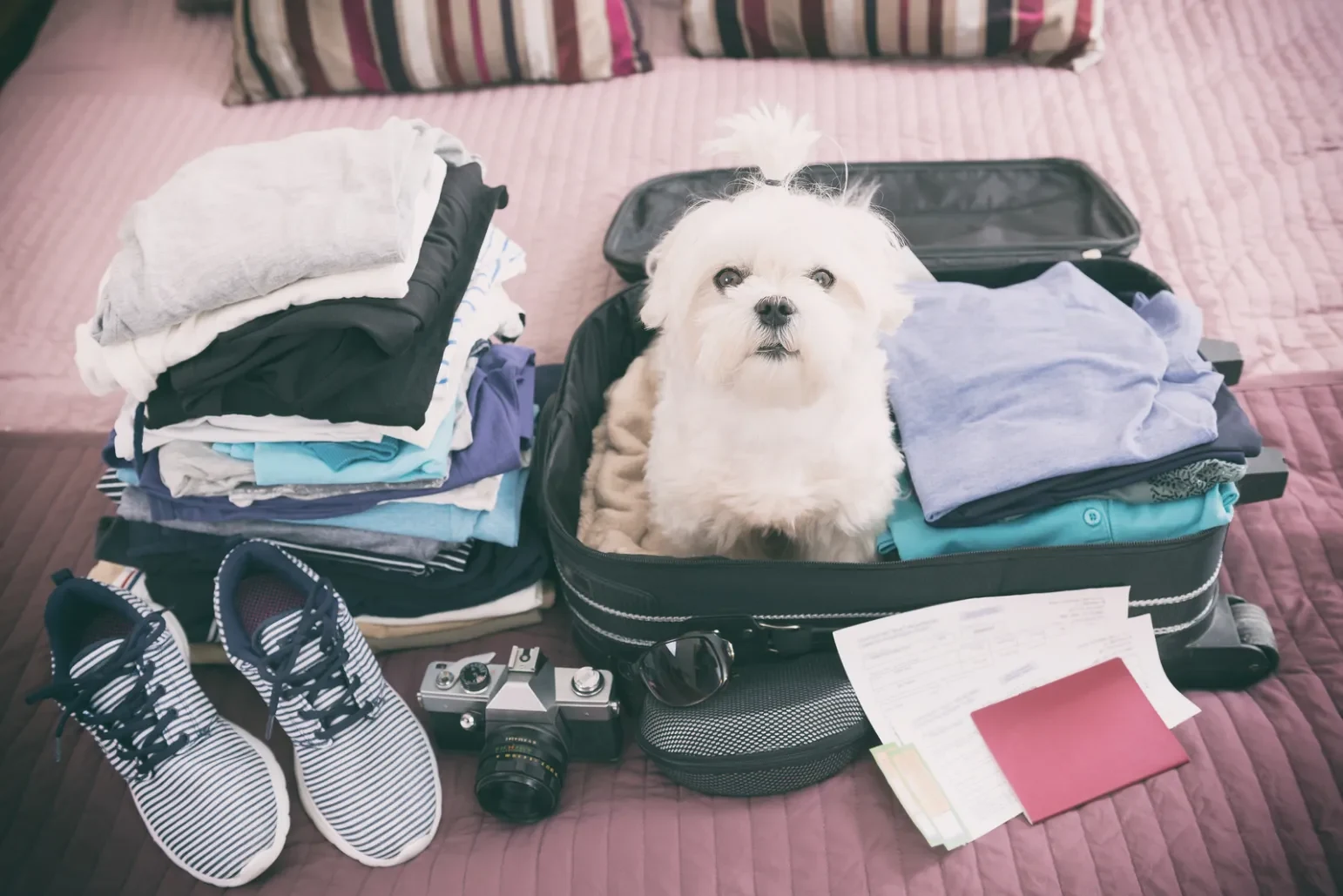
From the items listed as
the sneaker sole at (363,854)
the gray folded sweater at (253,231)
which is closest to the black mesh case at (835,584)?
the sneaker sole at (363,854)

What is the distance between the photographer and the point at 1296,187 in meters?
1.57

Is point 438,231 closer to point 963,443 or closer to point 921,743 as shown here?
point 963,443

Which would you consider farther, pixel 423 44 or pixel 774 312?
pixel 423 44

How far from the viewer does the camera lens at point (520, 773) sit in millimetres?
944

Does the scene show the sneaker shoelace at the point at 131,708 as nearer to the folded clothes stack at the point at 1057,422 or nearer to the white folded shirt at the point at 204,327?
the white folded shirt at the point at 204,327

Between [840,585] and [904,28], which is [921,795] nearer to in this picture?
A: [840,585]

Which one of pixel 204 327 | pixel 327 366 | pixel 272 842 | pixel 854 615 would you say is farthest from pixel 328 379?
pixel 854 615

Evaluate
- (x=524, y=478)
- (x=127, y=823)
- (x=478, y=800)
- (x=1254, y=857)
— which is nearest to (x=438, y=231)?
(x=524, y=478)

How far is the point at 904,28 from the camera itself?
1804 millimetres

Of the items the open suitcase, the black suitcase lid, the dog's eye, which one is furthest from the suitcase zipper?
the black suitcase lid

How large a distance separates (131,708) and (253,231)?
0.55 m

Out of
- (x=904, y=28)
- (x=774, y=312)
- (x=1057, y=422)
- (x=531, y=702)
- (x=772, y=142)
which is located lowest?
(x=531, y=702)

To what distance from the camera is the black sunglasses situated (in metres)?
0.94

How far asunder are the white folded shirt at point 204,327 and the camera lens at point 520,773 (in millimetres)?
508
